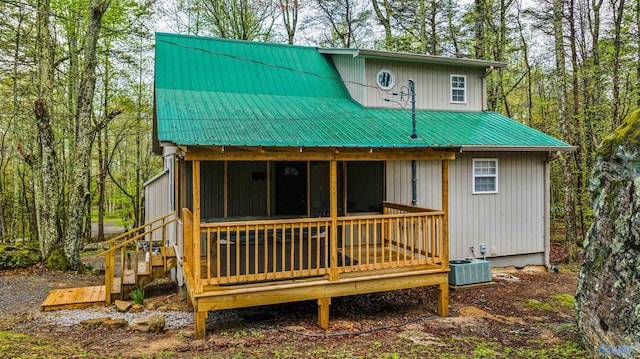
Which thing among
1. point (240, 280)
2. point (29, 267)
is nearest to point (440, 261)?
point (240, 280)

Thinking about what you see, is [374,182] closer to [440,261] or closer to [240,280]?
[440,261]

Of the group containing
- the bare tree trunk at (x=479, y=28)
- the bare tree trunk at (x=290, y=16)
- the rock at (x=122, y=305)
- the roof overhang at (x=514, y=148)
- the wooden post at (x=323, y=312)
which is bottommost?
the rock at (x=122, y=305)

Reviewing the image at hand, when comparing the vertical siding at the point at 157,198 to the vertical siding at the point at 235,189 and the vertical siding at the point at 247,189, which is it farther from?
the vertical siding at the point at 247,189

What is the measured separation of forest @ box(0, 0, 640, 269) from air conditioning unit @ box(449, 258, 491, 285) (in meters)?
4.84

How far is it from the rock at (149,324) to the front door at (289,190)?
11.4 feet

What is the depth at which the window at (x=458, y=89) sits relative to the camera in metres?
10.9

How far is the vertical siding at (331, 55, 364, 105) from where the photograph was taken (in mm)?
9883

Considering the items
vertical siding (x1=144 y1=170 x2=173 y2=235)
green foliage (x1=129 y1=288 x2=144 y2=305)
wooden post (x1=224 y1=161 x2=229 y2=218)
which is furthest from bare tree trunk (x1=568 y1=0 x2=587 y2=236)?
green foliage (x1=129 y1=288 x2=144 y2=305)

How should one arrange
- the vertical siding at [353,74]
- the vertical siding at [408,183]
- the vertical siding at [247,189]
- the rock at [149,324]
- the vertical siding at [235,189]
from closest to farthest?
the rock at [149,324] < the vertical siding at [235,189] < the vertical siding at [247,189] < the vertical siding at [408,183] < the vertical siding at [353,74]

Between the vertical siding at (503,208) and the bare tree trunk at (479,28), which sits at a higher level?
the bare tree trunk at (479,28)

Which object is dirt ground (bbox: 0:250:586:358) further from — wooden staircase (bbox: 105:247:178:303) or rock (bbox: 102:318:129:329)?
wooden staircase (bbox: 105:247:178:303)

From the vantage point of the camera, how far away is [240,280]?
5734mm

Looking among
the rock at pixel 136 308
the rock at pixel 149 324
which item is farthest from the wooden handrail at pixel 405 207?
the rock at pixel 136 308

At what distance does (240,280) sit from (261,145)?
193 centimetres
